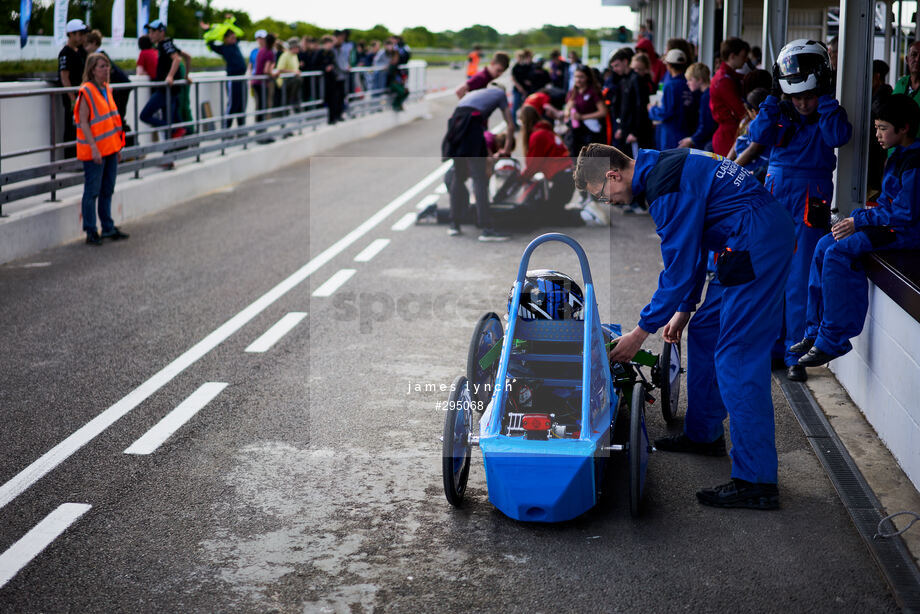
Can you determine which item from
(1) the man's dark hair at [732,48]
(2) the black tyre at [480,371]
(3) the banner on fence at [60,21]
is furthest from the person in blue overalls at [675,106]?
(3) the banner on fence at [60,21]

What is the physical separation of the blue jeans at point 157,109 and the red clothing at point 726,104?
804cm

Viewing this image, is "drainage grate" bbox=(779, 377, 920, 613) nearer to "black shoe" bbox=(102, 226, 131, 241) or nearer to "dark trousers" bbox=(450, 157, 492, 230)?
"dark trousers" bbox=(450, 157, 492, 230)

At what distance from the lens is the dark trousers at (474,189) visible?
39.3ft

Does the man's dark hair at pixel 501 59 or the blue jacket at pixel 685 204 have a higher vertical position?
the man's dark hair at pixel 501 59

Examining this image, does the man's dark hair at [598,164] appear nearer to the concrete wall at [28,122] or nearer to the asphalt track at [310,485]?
the asphalt track at [310,485]

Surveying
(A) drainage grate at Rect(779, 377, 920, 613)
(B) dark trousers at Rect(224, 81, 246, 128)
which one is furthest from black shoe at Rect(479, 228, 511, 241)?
(B) dark trousers at Rect(224, 81, 246, 128)

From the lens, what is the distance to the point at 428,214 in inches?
531

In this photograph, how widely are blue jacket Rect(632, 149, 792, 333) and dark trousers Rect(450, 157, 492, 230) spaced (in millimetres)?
7170

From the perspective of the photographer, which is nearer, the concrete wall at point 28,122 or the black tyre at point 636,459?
the black tyre at point 636,459

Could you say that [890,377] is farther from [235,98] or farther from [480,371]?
[235,98]

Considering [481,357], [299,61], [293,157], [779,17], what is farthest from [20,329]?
[299,61]

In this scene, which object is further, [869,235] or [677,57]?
[677,57]

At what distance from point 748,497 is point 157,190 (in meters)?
11.3

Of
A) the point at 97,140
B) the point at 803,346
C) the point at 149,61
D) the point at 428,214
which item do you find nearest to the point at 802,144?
the point at 803,346
